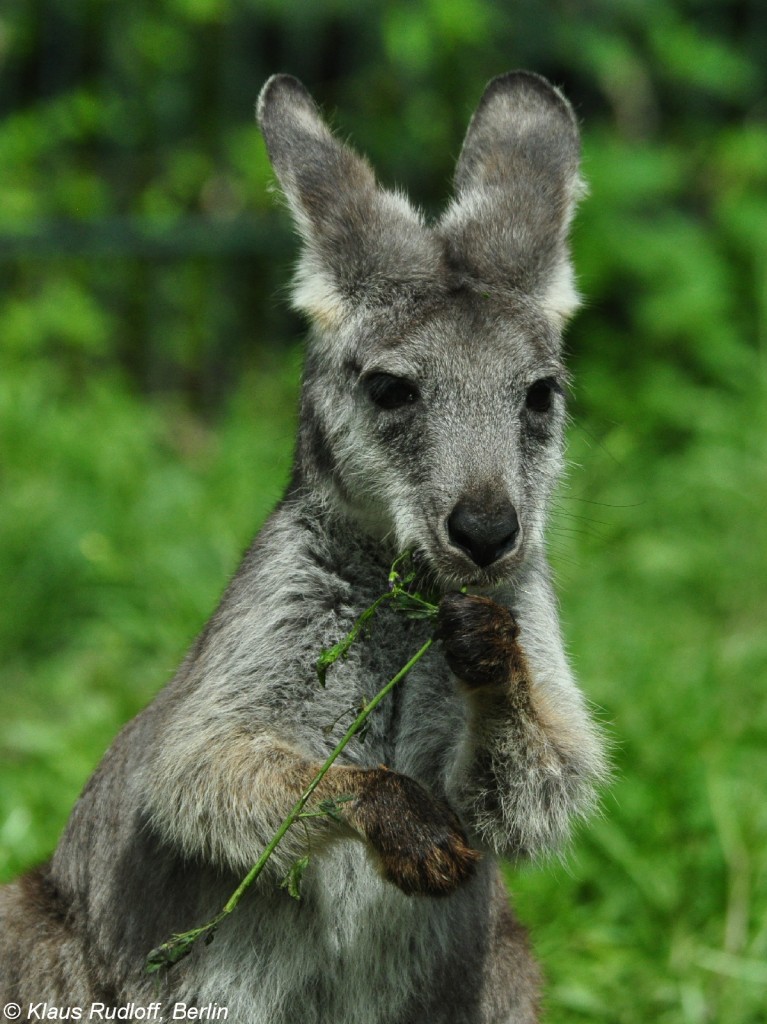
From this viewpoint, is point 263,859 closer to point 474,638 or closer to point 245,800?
point 245,800

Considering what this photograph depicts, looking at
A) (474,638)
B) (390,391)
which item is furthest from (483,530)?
(390,391)

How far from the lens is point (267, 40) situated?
10.1m

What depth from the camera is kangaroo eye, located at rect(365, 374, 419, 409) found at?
12.9 ft

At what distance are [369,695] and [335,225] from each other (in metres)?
1.33

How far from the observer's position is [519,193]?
14.3 ft

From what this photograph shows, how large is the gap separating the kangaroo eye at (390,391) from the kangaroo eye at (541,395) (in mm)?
318

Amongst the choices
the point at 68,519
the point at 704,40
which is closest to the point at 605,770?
the point at 68,519

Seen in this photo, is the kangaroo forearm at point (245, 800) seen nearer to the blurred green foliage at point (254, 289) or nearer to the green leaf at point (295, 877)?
the green leaf at point (295, 877)

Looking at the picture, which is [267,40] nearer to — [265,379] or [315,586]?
[265,379]

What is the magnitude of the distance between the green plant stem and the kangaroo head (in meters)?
0.39

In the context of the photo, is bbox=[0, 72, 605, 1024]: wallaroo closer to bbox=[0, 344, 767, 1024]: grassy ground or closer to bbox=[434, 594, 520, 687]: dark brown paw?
bbox=[434, 594, 520, 687]: dark brown paw

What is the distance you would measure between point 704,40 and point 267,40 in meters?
3.07

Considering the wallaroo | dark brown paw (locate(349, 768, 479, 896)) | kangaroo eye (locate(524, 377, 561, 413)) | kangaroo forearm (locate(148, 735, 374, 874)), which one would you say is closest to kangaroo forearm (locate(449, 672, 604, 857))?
the wallaroo

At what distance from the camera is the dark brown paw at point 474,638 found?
3582 mm
